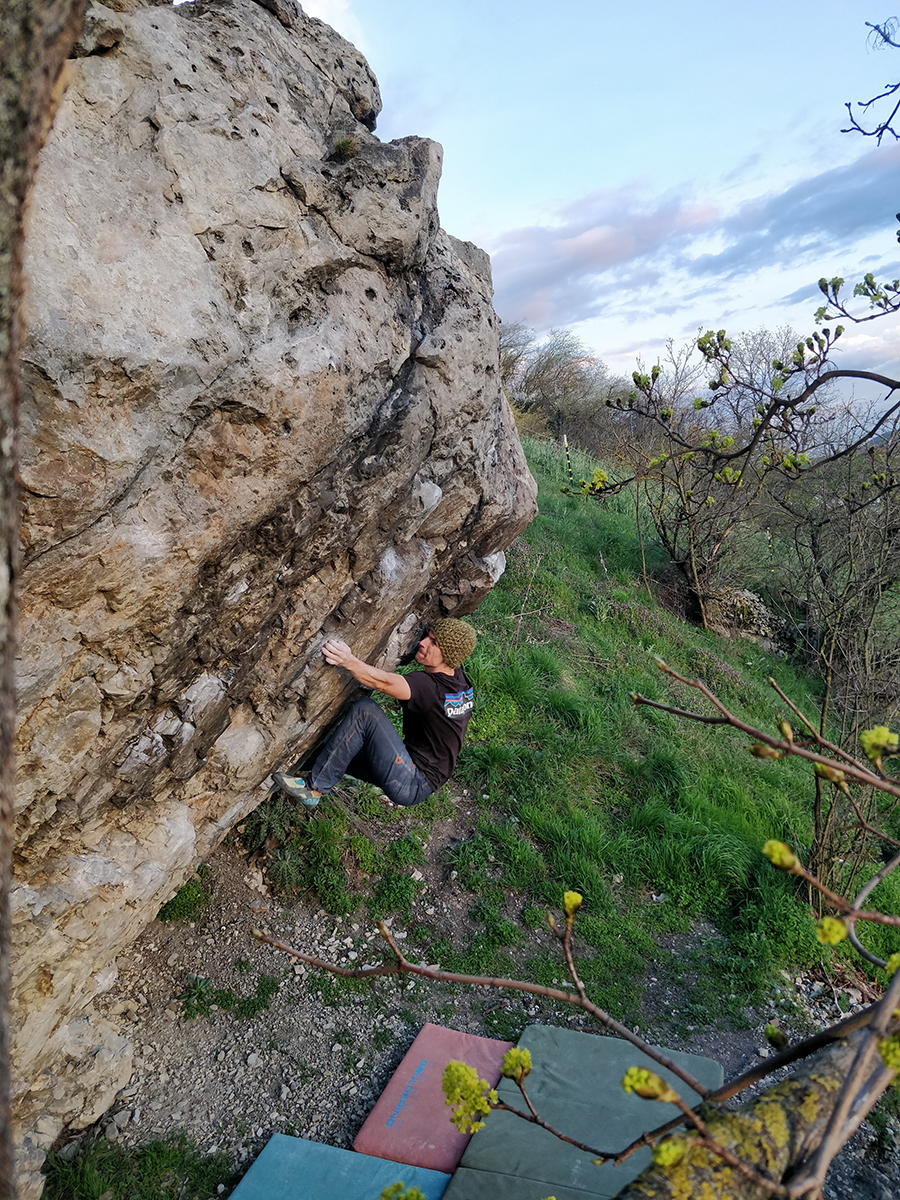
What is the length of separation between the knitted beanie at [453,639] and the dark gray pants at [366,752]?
57 cm

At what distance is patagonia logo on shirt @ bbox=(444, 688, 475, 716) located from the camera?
462cm

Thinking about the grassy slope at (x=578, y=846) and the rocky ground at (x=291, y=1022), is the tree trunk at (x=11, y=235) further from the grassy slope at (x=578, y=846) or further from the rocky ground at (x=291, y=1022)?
the rocky ground at (x=291, y=1022)

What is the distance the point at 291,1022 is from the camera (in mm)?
4152

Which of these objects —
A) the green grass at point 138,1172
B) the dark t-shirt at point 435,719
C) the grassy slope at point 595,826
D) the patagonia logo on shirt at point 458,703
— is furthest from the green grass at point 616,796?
the green grass at point 138,1172

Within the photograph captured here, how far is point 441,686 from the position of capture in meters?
4.62

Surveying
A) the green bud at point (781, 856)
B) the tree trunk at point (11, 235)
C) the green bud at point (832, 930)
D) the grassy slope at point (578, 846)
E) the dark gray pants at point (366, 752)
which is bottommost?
the grassy slope at point (578, 846)

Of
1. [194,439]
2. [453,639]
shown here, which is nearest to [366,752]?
[453,639]

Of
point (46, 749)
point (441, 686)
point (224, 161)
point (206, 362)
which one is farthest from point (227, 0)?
point (441, 686)

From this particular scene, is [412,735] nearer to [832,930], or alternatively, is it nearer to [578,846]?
[578,846]

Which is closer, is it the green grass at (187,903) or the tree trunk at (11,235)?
the tree trunk at (11,235)

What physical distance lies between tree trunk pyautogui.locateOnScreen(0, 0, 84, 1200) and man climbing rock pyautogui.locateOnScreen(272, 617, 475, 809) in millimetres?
3186

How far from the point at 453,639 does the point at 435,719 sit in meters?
0.55

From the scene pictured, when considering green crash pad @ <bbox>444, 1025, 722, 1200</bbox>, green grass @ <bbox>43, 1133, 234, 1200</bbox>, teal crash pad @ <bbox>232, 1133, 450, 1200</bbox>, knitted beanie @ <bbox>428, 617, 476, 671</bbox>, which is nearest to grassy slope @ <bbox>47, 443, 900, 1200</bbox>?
green grass @ <bbox>43, 1133, 234, 1200</bbox>

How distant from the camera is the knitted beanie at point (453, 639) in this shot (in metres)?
4.58
